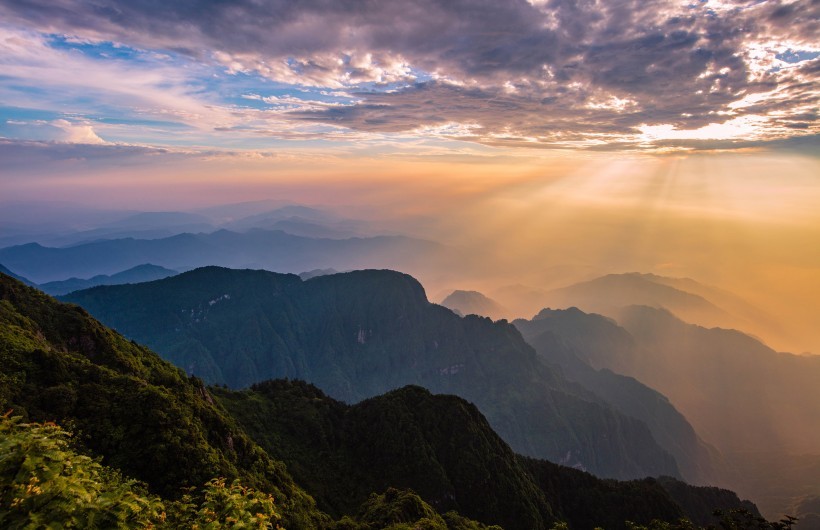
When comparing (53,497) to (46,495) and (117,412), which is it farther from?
(117,412)

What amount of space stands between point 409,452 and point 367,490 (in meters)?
13.0

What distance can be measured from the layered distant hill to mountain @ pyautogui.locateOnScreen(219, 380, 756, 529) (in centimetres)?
29

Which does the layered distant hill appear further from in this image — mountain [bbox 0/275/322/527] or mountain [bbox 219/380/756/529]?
mountain [bbox 219/380/756/529]

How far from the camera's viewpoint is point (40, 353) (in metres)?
38.5

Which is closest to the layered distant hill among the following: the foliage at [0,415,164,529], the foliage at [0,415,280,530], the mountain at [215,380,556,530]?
the mountain at [215,380,556,530]

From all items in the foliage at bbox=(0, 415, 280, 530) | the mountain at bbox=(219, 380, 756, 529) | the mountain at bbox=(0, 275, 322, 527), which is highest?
the foliage at bbox=(0, 415, 280, 530)

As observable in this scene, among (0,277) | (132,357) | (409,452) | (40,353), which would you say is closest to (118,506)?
(40,353)

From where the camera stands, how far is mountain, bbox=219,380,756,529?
83625 mm

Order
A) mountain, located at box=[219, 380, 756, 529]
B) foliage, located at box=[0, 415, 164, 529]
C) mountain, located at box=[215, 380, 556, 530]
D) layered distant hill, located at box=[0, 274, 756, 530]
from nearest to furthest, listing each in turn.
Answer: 1. foliage, located at box=[0, 415, 164, 529]
2. layered distant hill, located at box=[0, 274, 756, 530]
3. mountain, located at box=[215, 380, 556, 530]
4. mountain, located at box=[219, 380, 756, 529]

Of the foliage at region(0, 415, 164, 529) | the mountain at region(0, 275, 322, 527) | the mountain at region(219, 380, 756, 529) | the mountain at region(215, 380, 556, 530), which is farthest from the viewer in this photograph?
the mountain at region(219, 380, 756, 529)

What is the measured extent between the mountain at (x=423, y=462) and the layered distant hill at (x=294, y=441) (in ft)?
0.97

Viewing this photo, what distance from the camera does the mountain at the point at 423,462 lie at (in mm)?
83625

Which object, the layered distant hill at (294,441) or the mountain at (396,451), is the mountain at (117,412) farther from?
the mountain at (396,451)

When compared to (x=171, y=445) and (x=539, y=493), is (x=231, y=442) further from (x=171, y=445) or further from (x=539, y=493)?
(x=539, y=493)
